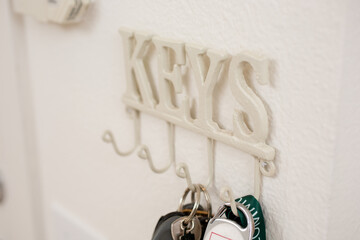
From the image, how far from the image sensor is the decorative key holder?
1.34 feet

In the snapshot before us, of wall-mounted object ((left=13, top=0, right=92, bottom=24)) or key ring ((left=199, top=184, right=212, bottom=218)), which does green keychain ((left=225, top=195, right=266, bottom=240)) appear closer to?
key ring ((left=199, top=184, right=212, bottom=218))

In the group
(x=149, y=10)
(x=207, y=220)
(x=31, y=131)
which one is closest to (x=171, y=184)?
(x=207, y=220)

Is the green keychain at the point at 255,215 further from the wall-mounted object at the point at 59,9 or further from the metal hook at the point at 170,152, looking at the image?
the wall-mounted object at the point at 59,9

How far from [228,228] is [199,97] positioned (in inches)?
5.0

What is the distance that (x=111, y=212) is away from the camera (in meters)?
0.66

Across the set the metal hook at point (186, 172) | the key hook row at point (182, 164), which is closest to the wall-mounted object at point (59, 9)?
the key hook row at point (182, 164)

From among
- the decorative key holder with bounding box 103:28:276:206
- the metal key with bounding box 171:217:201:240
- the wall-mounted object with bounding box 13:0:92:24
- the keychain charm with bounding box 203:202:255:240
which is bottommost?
the metal key with bounding box 171:217:201:240

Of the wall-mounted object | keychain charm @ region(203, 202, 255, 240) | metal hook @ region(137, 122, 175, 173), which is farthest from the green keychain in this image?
the wall-mounted object

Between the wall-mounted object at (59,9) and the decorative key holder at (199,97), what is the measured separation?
0.28 feet

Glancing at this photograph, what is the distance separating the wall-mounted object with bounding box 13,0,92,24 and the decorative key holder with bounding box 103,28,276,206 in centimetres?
8

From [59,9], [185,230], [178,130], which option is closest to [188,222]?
[185,230]

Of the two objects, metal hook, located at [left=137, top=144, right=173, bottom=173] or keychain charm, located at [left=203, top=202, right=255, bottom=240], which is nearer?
keychain charm, located at [left=203, top=202, right=255, bottom=240]

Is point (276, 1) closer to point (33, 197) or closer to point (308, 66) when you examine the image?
point (308, 66)

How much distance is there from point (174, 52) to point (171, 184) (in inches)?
6.3
